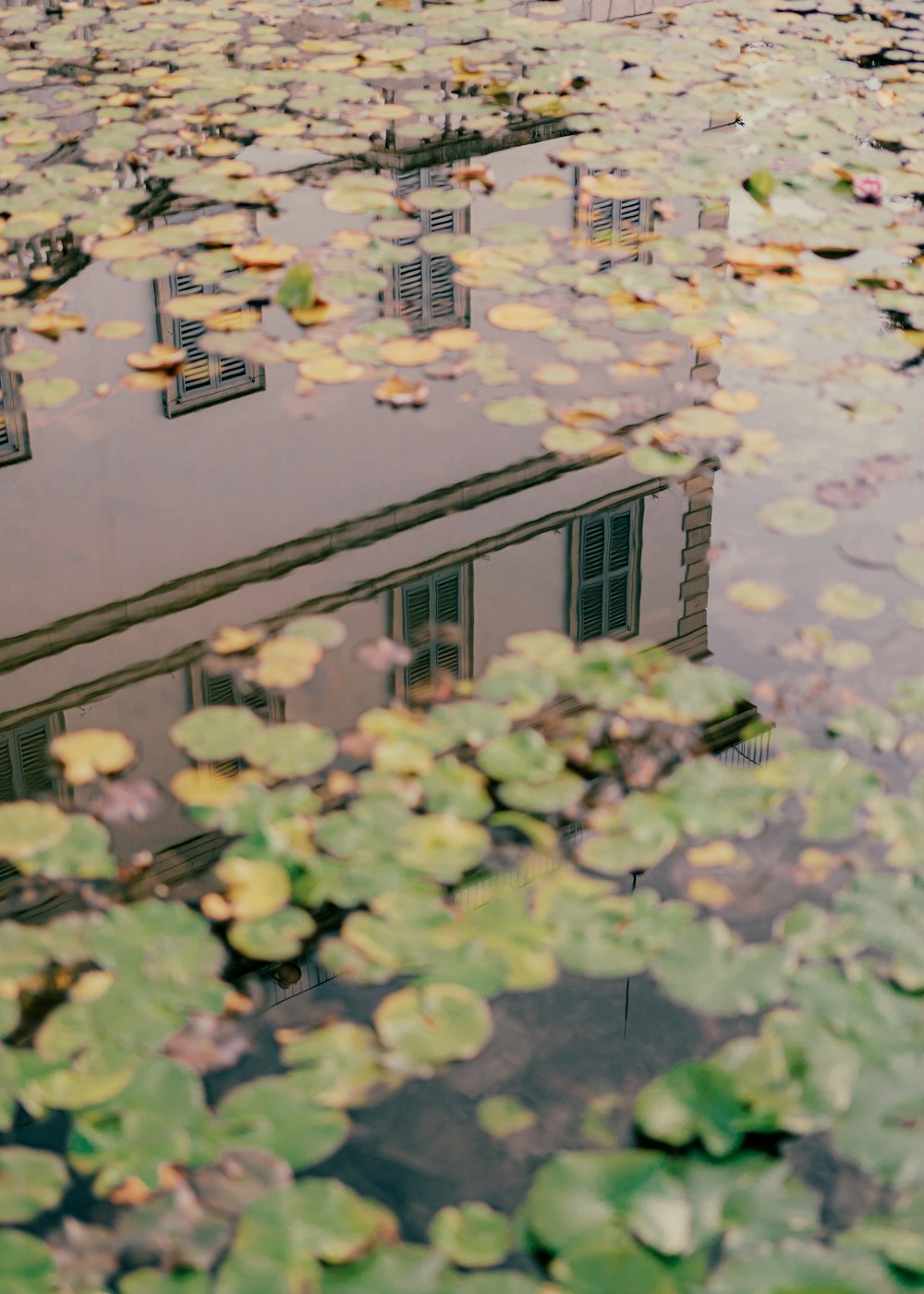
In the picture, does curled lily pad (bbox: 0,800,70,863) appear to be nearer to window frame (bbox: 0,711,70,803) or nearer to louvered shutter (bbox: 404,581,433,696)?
window frame (bbox: 0,711,70,803)

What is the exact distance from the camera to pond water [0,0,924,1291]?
10.4ft

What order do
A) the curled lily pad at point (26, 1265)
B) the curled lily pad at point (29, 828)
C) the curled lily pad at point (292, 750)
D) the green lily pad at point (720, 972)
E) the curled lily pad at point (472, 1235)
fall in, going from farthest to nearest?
the curled lily pad at point (292, 750) → the curled lily pad at point (29, 828) → the green lily pad at point (720, 972) → the curled lily pad at point (472, 1235) → the curled lily pad at point (26, 1265)

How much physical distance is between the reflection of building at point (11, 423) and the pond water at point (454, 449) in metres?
0.01

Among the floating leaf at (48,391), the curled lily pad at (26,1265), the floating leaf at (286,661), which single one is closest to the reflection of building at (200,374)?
the floating leaf at (48,391)

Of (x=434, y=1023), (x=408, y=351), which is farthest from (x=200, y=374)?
(x=434, y=1023)

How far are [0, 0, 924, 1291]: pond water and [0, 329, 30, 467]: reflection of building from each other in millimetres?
13

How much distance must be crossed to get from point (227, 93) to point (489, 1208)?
754 centimetres

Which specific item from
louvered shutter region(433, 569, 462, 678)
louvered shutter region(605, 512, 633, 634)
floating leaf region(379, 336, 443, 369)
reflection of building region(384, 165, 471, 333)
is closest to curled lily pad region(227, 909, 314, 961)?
louvered shutter region(433, 569, 462, 678)

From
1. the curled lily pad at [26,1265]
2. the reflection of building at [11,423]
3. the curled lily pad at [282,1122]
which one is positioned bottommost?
the curled lily pad at [26,1265]

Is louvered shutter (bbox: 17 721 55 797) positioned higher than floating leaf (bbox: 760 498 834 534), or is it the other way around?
floating leaf (bbox: 760 498 834 534)

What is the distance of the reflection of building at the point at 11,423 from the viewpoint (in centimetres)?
500

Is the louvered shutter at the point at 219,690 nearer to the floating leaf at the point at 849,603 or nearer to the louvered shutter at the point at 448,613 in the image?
the louvered shutter at the point at 448,613

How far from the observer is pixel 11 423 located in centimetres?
511

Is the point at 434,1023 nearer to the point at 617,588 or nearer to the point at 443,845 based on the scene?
the point at 443,845
